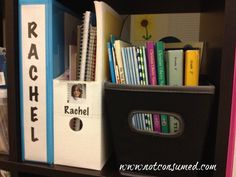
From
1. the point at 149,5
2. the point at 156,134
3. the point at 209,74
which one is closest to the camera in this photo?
the point at 156,134

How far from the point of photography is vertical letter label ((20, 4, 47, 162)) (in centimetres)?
58

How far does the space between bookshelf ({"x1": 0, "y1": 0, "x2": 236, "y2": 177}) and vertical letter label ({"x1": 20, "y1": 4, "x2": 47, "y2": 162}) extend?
2 cm

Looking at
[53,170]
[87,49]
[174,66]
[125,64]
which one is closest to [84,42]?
[87,49]

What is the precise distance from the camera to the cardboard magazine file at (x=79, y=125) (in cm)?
57

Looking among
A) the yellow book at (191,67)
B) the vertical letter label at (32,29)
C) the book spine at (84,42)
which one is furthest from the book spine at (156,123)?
the vertical letter label at (32,29)

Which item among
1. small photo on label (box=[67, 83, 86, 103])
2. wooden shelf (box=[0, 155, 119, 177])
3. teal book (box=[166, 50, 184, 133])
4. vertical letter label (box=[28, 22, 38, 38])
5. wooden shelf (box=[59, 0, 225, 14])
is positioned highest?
wooden shelf (box=[59, 0, 225, 14])

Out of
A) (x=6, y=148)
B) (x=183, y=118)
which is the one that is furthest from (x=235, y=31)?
(x=6, y=148)

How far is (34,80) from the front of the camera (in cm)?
59

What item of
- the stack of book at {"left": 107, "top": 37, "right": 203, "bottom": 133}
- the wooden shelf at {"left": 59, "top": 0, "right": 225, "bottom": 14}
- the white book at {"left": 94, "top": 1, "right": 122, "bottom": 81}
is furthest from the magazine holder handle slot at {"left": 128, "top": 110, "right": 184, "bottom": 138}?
the wooden shelf at {"left": 59, "top": 0, "right": 225, "bottom": 14}

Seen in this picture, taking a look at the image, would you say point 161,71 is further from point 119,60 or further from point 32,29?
point 32,29

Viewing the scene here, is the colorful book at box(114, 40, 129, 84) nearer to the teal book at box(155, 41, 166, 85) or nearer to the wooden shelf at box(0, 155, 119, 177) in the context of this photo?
the teal book at box(155, 41, 166, 85)

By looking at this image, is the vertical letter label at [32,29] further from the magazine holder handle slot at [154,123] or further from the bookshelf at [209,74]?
the magazine holder handle slot at [154,123]

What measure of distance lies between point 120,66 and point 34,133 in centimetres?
29

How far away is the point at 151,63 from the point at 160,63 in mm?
22
